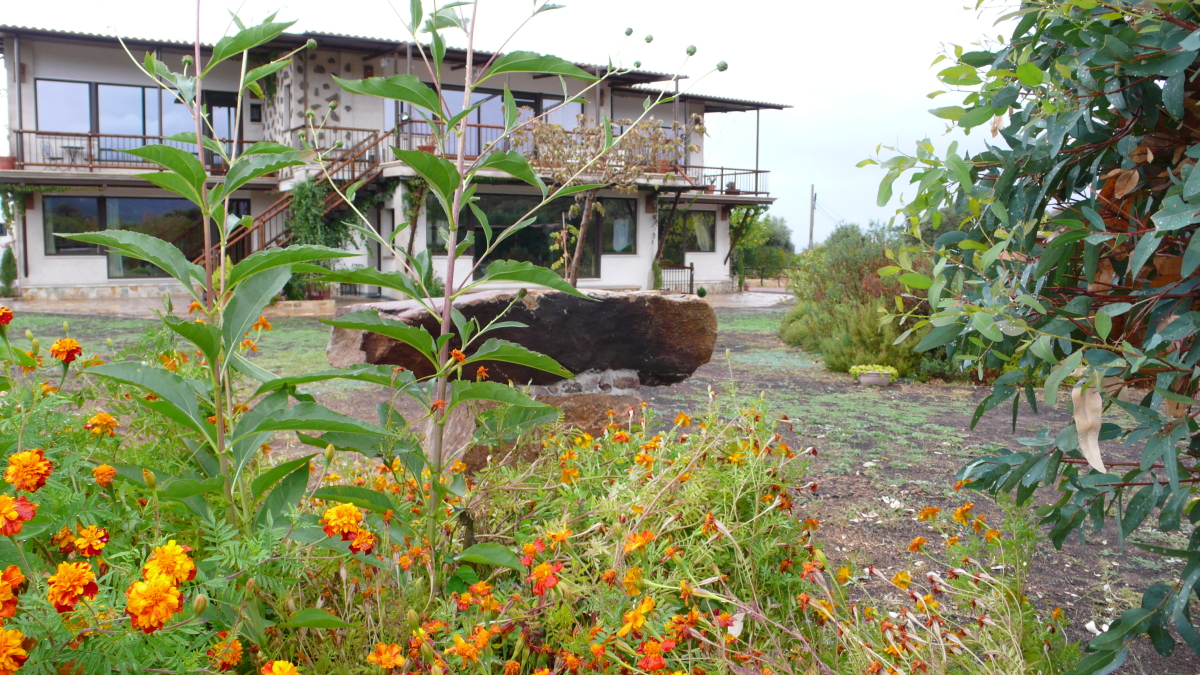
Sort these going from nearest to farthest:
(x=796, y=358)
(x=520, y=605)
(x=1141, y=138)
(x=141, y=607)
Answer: (x=141, y=607), (x=1141, y=138), (x=520, y=605), (x=796, y=358)

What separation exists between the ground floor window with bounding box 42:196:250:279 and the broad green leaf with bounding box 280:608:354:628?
17883mm

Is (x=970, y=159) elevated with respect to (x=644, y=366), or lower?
elevated

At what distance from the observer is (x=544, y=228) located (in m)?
19.7

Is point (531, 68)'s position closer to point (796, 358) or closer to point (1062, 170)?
point (1062, 170)

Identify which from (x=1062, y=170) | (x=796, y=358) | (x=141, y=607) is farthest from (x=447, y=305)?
(x=796, y=358)

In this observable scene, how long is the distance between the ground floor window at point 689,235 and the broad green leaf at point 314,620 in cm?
2095

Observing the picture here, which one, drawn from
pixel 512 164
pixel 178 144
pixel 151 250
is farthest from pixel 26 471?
pixel 178 144

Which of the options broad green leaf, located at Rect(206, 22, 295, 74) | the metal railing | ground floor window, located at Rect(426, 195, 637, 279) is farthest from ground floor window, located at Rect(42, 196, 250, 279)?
broad green leaf, located at Rect(206, 22, 295, 74)

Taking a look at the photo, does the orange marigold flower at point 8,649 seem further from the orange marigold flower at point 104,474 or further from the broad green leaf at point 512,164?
the broad green leaf at point 512,164

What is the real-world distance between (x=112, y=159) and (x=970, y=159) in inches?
802

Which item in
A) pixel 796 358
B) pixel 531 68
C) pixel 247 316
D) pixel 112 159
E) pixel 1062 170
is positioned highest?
pixel 112 159

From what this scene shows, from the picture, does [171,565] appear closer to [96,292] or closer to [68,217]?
[96,292]

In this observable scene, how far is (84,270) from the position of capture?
57.7 feet

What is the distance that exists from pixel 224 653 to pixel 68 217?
1988cm
